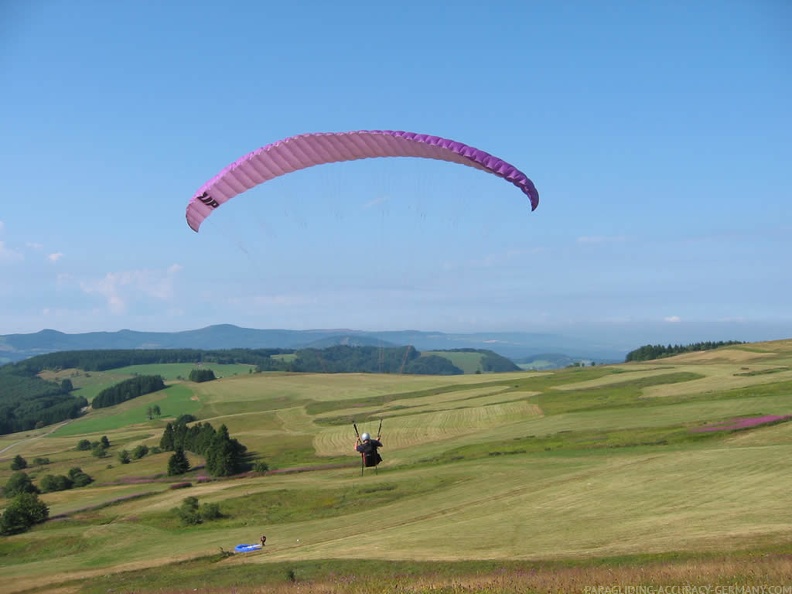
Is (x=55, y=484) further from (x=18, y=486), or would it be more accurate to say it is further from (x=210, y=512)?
(x=210, y=512)

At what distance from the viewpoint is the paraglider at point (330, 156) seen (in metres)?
17.9

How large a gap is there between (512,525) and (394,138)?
17367 mm

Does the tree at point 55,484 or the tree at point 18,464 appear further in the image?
the tree at point 18,464

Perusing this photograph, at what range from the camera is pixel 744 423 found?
41250 millimetres

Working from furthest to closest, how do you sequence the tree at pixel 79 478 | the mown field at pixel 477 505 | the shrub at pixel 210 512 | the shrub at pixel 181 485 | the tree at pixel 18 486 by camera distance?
1. the tree at pixel 79 478
2. the tree at pixel 18 486
3. the shrub at pixel 181 485
4. the shrub at pixel 210 512
5. the mown field at pixel 477 505

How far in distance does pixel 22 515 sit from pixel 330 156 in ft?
121

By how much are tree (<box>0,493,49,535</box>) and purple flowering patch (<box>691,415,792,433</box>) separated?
44.1 m

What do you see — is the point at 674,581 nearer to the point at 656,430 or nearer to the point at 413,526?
the point at 413,526

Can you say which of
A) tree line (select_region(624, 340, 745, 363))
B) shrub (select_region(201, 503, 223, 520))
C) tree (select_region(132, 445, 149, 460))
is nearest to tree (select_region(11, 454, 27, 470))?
tree (select_region(132, 445, 149, 460))

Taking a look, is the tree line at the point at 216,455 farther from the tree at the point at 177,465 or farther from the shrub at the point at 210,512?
the shrub at the point at 210,512

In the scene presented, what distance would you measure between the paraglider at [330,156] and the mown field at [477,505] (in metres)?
11.0

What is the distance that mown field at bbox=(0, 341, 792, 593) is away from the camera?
20.0 metres

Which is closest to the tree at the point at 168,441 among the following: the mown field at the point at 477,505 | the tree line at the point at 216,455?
the mown field at the point at 477,505

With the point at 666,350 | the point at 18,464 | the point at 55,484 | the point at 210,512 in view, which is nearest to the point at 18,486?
the point at 55,484
